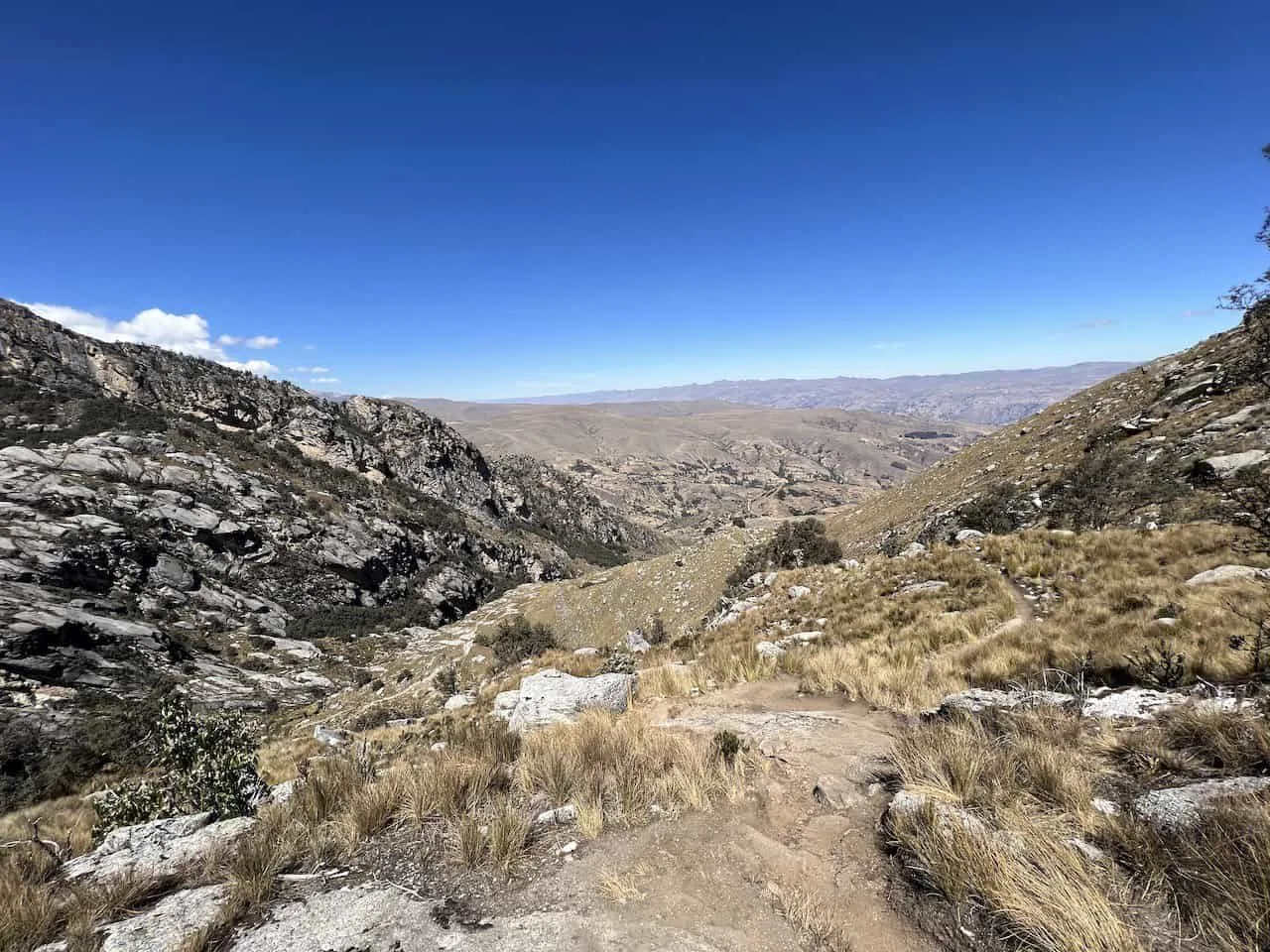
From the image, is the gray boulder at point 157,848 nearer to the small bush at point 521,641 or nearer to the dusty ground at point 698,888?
the dusty ground at point 698,888

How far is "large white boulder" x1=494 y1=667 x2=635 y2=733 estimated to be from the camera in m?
8.59

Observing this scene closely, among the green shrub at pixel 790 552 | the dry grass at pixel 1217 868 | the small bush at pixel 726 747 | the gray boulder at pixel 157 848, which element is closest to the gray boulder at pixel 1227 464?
the green shrub at pixel 790 552

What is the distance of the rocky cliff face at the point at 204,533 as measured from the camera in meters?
33.0

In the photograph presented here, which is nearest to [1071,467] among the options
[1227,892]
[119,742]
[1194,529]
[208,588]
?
[1194,529]

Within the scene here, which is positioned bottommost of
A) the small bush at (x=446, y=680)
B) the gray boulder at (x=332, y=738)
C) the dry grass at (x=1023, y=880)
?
the small bush at (x=446, y=680)

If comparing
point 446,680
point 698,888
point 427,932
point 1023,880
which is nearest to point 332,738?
point 446,680

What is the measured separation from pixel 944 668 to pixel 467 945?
7772mm

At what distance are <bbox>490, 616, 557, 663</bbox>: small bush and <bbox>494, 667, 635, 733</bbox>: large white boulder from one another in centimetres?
1925

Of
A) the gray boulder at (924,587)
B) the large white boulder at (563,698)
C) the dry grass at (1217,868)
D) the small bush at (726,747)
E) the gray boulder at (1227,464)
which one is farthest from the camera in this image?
the gray boulder at (1227,464)

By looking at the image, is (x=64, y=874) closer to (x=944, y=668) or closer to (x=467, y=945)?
(x=467, y=945)

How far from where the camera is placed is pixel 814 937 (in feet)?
10.5

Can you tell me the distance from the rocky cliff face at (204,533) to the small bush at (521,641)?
14.3 m

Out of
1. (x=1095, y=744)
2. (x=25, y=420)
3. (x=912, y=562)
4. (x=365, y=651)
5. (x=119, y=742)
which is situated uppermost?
(x=25, y=420)

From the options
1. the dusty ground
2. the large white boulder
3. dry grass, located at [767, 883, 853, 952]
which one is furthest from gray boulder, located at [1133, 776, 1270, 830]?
the large white boulder
